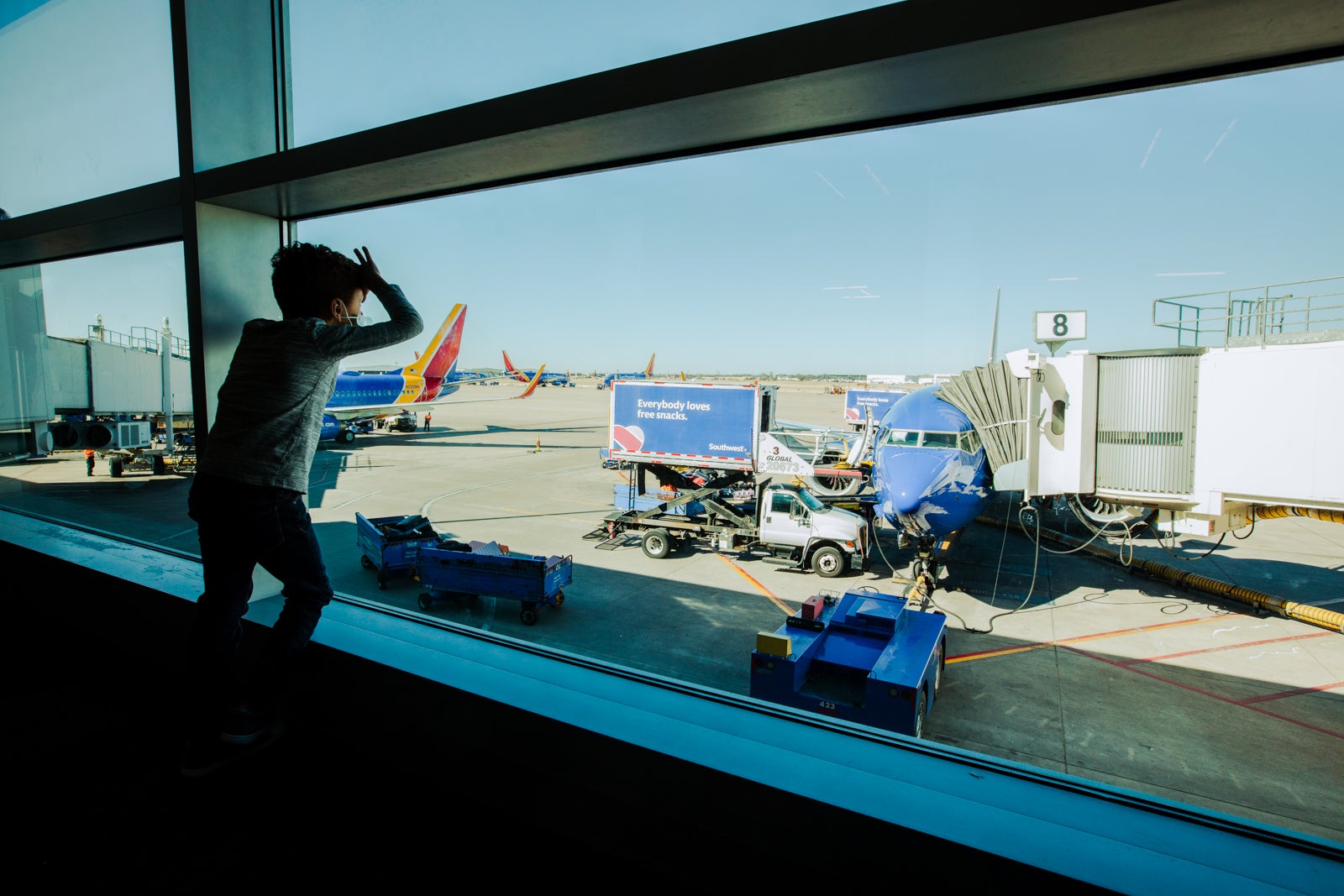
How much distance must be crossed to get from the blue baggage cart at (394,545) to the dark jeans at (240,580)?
619 centimetres

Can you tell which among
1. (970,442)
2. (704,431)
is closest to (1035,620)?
(970,442)

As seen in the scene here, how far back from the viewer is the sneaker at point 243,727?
195 cm

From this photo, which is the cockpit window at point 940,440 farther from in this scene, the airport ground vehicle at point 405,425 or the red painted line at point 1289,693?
the airport ground vehicle at point 405,425

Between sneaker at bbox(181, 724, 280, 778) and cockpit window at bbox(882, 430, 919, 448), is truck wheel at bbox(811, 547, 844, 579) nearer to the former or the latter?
cockpit window at bbox(882, 430, 919, 448)

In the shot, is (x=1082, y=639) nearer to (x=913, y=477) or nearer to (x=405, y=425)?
→ (x=913, y=477)

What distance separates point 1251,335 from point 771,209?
4.59m

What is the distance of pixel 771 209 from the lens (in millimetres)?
2617

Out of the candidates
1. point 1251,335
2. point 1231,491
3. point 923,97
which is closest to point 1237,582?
point 1231,491

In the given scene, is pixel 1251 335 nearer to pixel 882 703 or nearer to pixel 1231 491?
pixel 1231 491

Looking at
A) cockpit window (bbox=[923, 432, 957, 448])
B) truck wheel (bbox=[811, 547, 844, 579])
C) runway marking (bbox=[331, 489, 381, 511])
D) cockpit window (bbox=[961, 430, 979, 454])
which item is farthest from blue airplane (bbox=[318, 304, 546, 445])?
cockpit window (bbox=[961, 430, 979, 454])

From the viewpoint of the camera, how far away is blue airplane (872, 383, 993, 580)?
898 cm

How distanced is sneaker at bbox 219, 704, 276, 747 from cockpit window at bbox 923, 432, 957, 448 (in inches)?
351

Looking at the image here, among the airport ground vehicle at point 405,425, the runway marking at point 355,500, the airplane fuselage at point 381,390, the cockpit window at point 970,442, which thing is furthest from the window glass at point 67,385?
the airport ground vehicle at point 405,425

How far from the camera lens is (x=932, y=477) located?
8984mm
